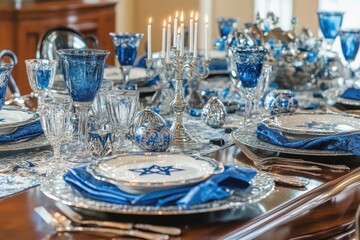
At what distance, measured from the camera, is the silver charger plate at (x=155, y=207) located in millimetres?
1212

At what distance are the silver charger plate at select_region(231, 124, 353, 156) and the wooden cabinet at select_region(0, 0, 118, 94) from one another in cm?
272

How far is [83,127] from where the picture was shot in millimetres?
1677

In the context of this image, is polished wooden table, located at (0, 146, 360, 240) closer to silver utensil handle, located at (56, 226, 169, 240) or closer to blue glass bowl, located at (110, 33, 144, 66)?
silver utensil handle, located at (56, 226, 169, 240)

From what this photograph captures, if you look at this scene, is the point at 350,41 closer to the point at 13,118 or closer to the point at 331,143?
the point at 331,143

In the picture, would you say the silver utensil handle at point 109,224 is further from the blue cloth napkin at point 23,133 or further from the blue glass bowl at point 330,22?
the blue glass bowl at point 330,22

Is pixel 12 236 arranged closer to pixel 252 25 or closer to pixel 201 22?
pixel 252 25

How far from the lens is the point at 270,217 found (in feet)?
4.24

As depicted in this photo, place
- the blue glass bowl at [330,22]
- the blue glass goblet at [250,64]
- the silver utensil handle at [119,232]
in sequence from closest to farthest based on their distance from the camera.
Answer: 1. the silver utensil handle at [119,232]
2. the blue glass goblet at [250,64]
3. the blue glass bowl at [330,22]

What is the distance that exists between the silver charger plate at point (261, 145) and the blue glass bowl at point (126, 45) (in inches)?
22.2

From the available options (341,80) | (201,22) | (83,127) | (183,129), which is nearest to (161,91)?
(183,129)

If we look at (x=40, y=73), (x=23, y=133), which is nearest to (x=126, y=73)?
(x=40, y=73)

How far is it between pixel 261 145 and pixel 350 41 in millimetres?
926

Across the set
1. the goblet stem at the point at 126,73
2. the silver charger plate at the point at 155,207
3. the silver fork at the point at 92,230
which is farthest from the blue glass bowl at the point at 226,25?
the silver fork at the point at 92,230

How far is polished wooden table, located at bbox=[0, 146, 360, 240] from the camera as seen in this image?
1.21m
